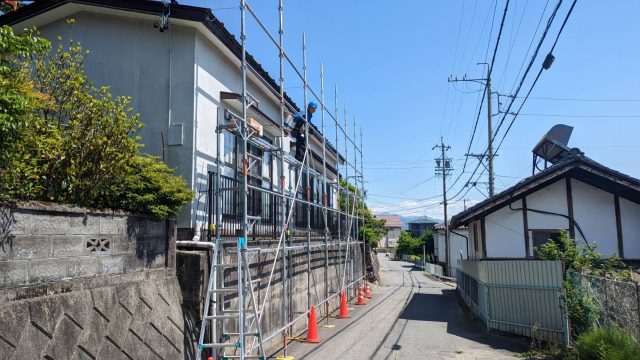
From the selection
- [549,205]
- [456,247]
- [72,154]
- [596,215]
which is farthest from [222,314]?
[456,247]

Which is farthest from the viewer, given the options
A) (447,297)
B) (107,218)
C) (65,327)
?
(447,297)

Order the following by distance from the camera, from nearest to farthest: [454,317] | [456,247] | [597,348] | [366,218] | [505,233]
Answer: [597,348] → [505,233] → [454,317] → [366,218] → [456,247]

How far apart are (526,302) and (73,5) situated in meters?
11.9

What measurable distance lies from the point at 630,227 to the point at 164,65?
13.1m

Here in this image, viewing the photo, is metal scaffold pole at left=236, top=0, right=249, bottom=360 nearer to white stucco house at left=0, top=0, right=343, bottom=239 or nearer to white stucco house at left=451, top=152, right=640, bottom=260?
white stucco house at left=0, top=0, right=343, bottom=239

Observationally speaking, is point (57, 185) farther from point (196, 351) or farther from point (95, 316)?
point (196, 351)

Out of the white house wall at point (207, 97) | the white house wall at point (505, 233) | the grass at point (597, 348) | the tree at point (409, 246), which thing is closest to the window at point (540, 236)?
the white house wall at point (505, 233)

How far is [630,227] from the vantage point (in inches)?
513

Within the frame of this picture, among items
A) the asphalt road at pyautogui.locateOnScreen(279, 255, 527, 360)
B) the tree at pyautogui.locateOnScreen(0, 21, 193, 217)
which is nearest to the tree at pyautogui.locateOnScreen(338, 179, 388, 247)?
the asphalt road at pyautogui.locateOnScreen(279, 255, 527, 360)

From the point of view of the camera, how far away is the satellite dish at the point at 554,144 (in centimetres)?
1605

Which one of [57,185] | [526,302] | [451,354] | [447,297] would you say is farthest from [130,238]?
[447,297]

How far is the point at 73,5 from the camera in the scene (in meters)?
9.09

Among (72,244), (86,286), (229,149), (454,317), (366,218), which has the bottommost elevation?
(454,317)

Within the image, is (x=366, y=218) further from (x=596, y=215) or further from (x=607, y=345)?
(x=607, y=345)
